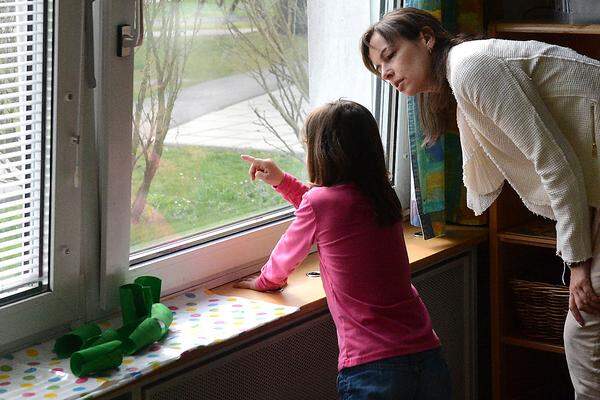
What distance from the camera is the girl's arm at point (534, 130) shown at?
1.95m

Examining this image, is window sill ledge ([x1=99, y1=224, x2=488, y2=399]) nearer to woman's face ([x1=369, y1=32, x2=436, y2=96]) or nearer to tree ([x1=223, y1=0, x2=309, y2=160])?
tree ([x1=223, y1=0, x2=309, y2=160])

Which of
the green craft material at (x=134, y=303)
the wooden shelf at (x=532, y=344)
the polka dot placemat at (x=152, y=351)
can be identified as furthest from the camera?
the wooden shelf at (x=532, y=344)

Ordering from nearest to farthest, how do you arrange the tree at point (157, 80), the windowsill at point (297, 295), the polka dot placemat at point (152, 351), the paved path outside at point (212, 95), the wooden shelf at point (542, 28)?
the polka dot placemat at point (152, 351), the windowsill at point (297, 295), the tree at point (157, 80), the paved path outside at point (212, 95), the wooden shelf at point (542, 28)

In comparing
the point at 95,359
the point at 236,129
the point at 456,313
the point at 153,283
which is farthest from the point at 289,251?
the point at 456,313

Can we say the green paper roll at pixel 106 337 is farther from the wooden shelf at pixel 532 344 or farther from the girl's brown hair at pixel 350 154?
the wooden shelf at pixel 532 344

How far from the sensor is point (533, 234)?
2752mm

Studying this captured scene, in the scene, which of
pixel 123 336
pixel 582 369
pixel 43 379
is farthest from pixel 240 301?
pixel 582 369

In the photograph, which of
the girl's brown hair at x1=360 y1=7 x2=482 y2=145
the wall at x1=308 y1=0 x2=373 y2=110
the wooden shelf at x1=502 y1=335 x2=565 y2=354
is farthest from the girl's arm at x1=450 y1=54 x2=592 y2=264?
the wooden shelf at x1=502 y1=335 x2=565 y2=354

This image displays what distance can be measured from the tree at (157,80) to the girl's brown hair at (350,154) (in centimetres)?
34

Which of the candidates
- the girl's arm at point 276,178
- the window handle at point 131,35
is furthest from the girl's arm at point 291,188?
the window handle at point 131,35

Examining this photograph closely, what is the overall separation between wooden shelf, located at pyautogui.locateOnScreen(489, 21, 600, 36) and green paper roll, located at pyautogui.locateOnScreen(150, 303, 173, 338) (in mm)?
1261

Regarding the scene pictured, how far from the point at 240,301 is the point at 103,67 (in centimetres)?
62

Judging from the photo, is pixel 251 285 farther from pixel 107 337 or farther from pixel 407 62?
pixel 407 62

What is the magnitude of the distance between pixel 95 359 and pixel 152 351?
16 cm
